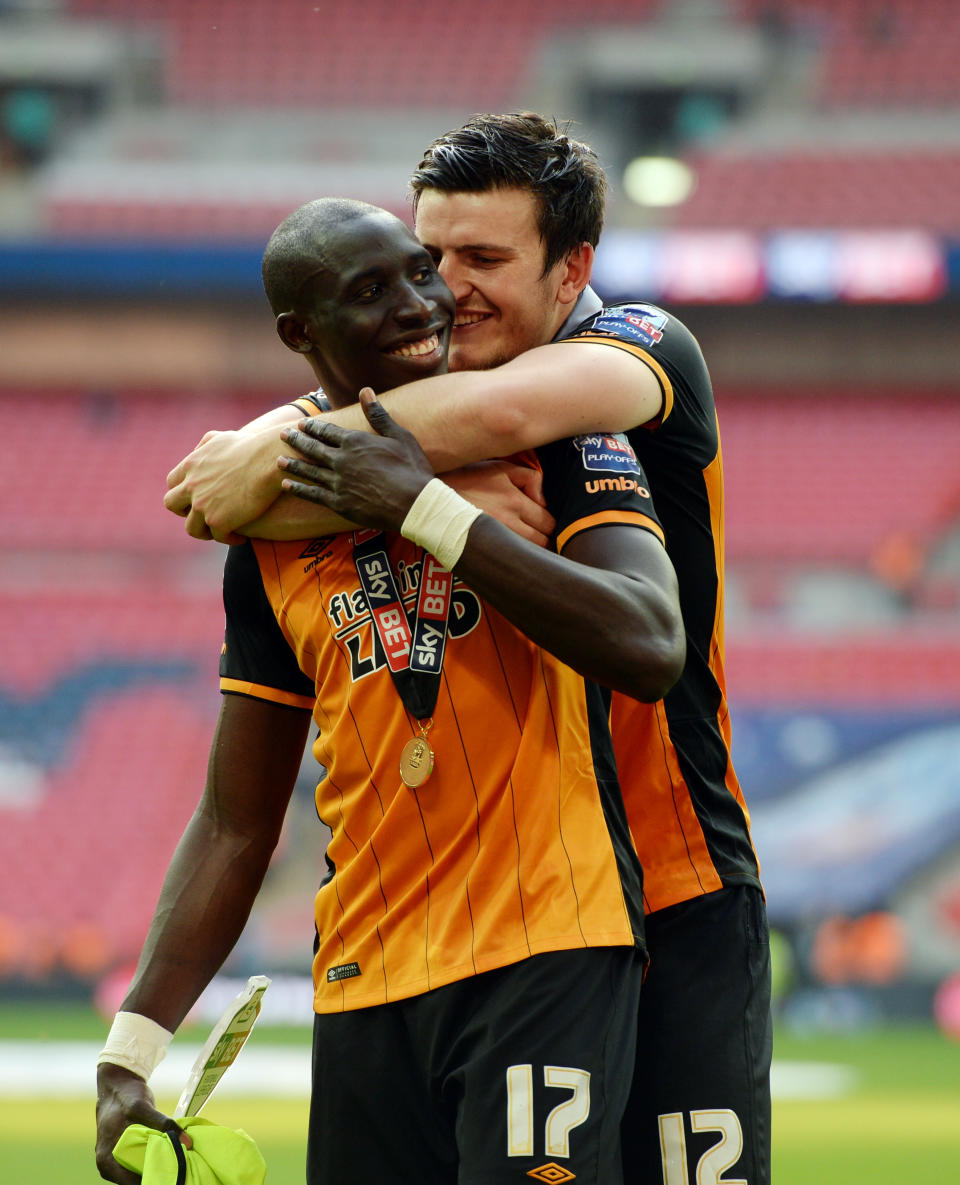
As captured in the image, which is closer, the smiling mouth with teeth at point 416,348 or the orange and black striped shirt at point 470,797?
the orange and black striped shirt at point 470,797

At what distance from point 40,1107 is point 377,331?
8133mm

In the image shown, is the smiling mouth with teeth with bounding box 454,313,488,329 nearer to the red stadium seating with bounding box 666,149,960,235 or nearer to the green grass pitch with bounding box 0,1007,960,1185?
the green grass pitch with bounding box 0,1007,960,1185

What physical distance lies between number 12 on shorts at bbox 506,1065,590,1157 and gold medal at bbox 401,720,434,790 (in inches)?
15.2

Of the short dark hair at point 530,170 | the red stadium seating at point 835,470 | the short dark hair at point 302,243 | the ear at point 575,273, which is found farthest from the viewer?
the red stadium seating at point 835,470

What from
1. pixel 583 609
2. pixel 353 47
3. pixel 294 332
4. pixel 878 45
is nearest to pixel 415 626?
pixel 583 609

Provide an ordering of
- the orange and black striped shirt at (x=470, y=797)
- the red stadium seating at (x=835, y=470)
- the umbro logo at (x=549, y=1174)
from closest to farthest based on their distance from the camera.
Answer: the umbro logo at (x=549, y=1174) < the orange and black striped shirt at (x=470, y=797) < the red stadium seating at (x=835, y=470)

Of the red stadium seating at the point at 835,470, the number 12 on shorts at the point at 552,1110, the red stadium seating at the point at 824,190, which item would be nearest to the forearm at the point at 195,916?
the number 12 on shorts at the point at 552,1110

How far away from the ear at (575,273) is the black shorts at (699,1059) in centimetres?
96

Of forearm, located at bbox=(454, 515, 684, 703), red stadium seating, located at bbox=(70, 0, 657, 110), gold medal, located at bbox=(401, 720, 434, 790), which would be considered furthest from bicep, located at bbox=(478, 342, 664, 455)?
red stadium seating, located at bbox=(70, 0, 657, 110)

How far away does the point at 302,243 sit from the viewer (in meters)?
2.25

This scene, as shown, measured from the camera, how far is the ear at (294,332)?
2.32 m

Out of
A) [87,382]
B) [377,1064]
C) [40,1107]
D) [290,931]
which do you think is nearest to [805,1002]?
[290,931]

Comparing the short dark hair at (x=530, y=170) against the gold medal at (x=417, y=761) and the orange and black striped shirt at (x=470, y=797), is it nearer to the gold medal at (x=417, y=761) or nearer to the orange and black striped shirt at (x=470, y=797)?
the orange and black striped shirt at (x=470, y=797)

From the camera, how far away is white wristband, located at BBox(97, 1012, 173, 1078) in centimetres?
226
